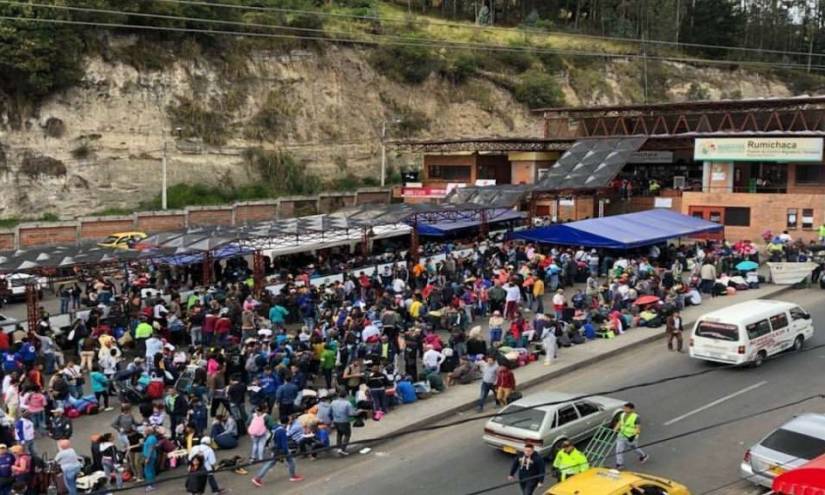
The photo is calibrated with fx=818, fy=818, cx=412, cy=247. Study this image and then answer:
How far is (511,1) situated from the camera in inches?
4077

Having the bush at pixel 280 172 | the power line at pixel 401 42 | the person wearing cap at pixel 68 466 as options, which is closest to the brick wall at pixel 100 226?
the power line at pixel 401 42

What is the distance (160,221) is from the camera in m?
45.8

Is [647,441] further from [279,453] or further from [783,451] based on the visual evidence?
[279,453]

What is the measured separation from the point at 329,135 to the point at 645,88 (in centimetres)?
3606

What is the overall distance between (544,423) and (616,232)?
21140 mm

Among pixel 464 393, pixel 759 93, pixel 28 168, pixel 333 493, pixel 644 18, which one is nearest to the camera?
pixel 333 493

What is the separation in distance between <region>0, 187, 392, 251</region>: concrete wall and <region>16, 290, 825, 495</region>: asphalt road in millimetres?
26855

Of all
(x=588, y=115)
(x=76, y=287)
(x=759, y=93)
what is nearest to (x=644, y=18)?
(x=759, y=93)

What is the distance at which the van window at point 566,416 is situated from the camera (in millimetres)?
15234

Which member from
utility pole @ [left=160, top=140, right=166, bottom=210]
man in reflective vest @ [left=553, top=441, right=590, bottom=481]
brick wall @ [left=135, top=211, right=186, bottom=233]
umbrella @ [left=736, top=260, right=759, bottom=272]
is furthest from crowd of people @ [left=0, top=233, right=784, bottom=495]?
utility pole @ [left=160, top=140, right=166, bottom=210]

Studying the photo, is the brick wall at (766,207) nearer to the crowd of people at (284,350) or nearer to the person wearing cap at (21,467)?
the crowd of people at (284,350)

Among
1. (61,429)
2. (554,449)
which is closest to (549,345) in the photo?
(554,449)

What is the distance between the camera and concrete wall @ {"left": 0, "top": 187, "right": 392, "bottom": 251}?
41625 mm

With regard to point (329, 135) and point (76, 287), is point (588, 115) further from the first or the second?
point (76, 287)
